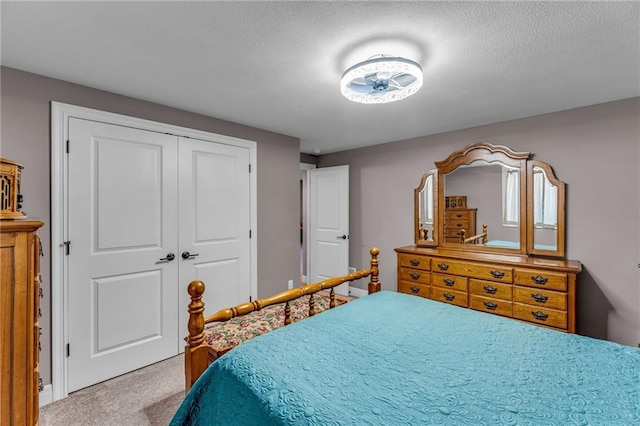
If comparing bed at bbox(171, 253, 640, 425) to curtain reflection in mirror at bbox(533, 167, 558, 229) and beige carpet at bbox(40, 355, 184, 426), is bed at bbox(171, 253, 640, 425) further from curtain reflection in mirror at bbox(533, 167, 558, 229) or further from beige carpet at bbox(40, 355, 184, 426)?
curtain reflection in mirror at bbox(533, 167, 558, 229)

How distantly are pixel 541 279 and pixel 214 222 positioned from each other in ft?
10.3

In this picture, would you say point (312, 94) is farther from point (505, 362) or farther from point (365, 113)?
point (505, 362)

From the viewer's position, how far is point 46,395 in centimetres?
206

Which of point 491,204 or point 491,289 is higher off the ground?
point 491,204

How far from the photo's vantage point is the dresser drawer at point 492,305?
2742mm

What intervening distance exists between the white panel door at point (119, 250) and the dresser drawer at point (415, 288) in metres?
2.44

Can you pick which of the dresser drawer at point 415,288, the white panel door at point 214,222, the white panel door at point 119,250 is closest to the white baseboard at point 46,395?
the white panel door at point 119,250

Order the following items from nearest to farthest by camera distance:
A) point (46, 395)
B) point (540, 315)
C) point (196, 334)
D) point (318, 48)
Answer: point (196, 334) → point (318, 48) → point (46, 395) → point (540, 315)

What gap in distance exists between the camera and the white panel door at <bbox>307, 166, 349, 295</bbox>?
4.44 metres

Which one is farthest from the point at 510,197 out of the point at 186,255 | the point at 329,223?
the point at 186,255

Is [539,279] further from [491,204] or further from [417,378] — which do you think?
[417,378]

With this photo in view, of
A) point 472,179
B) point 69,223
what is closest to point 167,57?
point 69,223

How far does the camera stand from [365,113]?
9.63 ft

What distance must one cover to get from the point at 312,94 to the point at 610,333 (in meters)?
3.37
